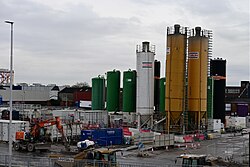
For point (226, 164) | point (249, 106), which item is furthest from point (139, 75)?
point (249, 106)

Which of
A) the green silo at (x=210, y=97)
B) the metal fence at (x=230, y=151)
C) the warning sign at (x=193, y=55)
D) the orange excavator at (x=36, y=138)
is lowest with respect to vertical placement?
the metal fence at (x=230, y=151)

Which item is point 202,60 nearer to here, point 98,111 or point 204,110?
point 204,110

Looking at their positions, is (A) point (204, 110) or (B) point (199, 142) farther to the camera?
(A) point (204, 110)

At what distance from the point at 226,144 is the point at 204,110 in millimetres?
8571

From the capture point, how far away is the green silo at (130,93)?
63469 millimetres

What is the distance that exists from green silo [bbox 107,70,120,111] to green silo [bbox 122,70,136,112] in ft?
13.3

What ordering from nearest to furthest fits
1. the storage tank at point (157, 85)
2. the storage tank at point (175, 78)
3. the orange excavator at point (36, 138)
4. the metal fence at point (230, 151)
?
the metal fence at point (230, 151) → the orange excavator at point (36, 138) → the storage tank at point (175, 78) → the storage tank at point (157, 85)

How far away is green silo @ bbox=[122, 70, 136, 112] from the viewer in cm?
6347

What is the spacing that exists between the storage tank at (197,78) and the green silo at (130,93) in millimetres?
9298

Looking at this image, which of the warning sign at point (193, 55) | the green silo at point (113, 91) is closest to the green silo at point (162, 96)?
the warning sign at point (193, 55)

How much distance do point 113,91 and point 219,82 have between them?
16.2 meters

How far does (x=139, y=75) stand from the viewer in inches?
2371

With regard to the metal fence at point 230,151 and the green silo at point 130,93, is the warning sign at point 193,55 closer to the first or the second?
the green silo at point 130,93

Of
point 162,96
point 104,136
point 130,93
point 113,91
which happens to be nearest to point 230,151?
point 104,136
